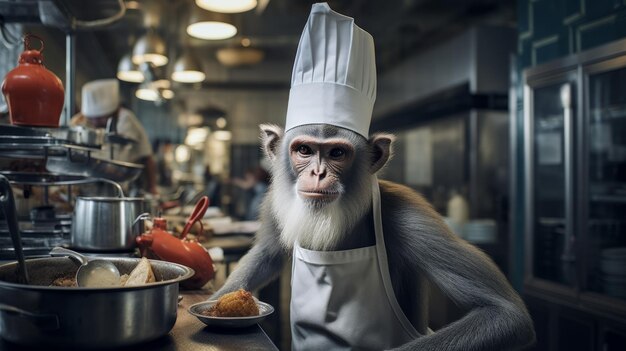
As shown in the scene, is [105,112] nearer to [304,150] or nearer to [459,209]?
[304,150]

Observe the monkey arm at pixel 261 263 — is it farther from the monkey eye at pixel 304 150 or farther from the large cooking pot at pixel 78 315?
the large cooking pot at pixel 78 315

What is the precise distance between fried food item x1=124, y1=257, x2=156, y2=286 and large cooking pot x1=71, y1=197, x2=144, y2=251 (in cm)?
55

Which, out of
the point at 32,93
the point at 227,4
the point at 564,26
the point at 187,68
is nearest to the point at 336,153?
the point at 32,93

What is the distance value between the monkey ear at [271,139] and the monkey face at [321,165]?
221 mm

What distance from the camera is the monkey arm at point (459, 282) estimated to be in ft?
4.94

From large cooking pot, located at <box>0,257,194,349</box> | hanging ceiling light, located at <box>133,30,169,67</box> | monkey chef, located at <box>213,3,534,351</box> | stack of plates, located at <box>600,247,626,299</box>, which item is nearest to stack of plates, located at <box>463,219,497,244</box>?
stack of plates, located at <box>600,247,626,299</box>

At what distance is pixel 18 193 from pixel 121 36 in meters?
7.47

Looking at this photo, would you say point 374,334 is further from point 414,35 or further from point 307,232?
point 414,35

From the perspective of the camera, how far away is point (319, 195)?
169 cm

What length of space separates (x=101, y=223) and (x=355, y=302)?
94cm

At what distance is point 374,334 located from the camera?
1.68 m

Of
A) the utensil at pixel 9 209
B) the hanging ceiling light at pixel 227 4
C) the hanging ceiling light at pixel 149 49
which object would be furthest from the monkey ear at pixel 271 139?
the hanging ceiling light at pixel 149 49

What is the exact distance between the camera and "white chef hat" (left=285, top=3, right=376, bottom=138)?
171cm

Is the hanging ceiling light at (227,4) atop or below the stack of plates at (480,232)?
atop
